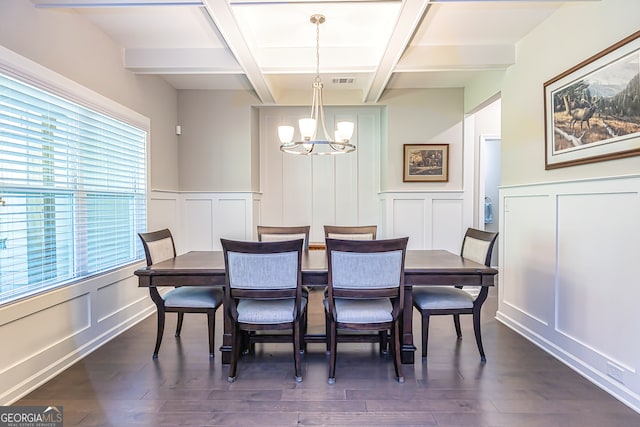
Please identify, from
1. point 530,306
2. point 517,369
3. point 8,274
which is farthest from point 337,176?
point 8,274

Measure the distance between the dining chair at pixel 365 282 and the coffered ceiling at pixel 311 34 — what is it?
1.57 meters

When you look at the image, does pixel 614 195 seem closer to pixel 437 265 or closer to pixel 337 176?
pixel 437 265

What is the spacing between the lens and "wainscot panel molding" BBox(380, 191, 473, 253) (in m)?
4.63

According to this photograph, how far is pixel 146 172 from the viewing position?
3.76 metres

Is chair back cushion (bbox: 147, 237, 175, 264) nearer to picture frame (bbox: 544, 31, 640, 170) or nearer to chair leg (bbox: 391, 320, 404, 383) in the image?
chair leg (bbox: 391, 320, 404, 383)

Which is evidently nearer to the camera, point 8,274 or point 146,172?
point 8,274

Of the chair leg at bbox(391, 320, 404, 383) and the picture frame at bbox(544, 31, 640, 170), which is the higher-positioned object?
the picture frame at bbox(544, 31, 640, 170)

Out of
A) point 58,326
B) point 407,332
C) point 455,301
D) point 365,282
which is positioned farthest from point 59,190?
point 455,301

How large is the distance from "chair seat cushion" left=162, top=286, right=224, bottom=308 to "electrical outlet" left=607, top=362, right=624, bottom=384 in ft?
8.80

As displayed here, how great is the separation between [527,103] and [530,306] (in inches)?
71.0

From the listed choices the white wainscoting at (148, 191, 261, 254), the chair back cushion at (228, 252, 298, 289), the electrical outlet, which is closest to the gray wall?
the white wainscoting at (148, 191, 261, 254)

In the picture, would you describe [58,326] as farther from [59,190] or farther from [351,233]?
[351,233]

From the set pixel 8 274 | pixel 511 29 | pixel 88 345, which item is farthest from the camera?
pixel 511 29

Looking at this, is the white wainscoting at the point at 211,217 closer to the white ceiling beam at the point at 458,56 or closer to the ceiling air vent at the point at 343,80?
the ceiling air vent at the point at 343,80
